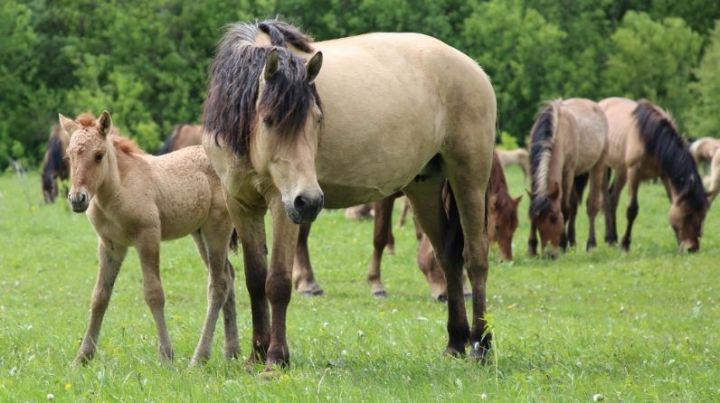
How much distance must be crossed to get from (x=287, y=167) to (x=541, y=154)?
11879mm

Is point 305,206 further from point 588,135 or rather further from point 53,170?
point 53,170

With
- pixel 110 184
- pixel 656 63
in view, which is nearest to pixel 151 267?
pixel 110 184

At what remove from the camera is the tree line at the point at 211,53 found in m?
48.2

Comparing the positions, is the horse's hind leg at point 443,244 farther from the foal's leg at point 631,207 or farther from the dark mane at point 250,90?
the foal's leg at point 631,207

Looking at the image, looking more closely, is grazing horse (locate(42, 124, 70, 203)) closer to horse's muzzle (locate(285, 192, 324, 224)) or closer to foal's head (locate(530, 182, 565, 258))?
foal's head (locate(530, 182, 565, 258))

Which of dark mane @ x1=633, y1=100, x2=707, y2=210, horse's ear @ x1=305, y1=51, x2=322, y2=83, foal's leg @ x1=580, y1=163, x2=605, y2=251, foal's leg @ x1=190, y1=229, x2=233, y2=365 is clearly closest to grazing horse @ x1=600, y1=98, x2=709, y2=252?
dark mane @ x1=633, y1=100, x2=707, y2=210

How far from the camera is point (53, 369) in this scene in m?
6.90

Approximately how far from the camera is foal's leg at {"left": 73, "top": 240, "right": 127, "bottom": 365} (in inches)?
298

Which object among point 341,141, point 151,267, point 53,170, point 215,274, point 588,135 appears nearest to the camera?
point 341,141

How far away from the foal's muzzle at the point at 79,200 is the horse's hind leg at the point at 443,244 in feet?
7.27

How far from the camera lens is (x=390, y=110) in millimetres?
7215

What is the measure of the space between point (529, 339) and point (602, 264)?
331 inches

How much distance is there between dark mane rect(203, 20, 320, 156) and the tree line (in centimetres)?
3961

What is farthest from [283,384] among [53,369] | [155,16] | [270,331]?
[155,16]
